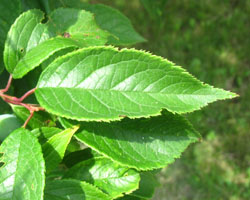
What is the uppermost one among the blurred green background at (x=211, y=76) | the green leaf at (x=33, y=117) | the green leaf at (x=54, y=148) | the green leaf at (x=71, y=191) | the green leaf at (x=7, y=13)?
the green leaf at (x=7, y=13)

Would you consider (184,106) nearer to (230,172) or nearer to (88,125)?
(88,125)

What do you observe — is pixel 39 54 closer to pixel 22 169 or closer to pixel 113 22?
pixel 22 169

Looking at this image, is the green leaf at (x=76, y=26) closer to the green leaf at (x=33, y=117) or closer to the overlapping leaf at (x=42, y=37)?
the overlapping leaf at (x=42, y=37)

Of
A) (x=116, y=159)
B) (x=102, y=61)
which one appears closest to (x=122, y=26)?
(x=102, y=61)

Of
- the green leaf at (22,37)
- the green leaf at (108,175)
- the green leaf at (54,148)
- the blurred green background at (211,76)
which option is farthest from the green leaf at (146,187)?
the blurred green background at (211,76)

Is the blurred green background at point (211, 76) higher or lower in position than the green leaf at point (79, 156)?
lower

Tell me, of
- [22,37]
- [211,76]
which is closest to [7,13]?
[22,37]
